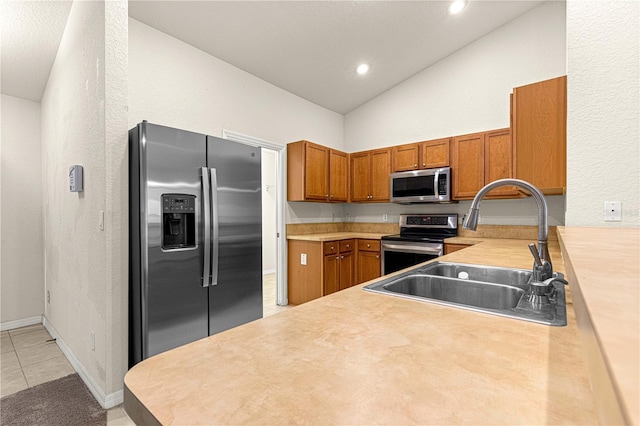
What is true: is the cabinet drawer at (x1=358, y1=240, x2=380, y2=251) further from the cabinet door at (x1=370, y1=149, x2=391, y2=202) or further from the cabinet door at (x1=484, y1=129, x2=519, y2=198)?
the cabinet door at (x1=484, y1=129, x2=519, y2=198)

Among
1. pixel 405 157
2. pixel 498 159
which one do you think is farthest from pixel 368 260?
pixel 498 159

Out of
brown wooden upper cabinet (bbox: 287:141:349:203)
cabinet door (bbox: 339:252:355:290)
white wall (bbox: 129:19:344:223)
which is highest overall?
white wall (bbox: 129:19:344:223)

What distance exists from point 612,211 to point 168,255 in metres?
→ 2.90

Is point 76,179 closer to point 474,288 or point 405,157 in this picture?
point 474,288

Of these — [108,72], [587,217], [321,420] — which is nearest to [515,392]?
[321,420]

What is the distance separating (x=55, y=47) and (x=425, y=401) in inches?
158

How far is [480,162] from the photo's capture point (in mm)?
3711

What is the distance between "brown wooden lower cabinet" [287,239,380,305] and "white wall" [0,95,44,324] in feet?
9.65

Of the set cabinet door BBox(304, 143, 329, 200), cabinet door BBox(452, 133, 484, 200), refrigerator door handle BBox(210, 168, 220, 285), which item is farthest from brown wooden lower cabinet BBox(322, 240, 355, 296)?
refrigerator door handle BBox(210, 168, 220, 285)

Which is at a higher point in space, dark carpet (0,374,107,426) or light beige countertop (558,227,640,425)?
light beige countertop (558,227,640,425)

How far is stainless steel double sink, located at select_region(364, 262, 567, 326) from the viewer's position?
1089mm

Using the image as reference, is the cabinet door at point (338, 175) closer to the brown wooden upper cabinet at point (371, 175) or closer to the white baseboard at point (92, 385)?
the brown wooden upper cabinet at point (371, 175)

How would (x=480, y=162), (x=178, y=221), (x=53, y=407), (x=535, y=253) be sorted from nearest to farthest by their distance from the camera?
(x=535, y=253) < (x=53, y=407) < (x=178, y=221) < (x=480, y=162)

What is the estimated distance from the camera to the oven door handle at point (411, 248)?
11.9 feet
